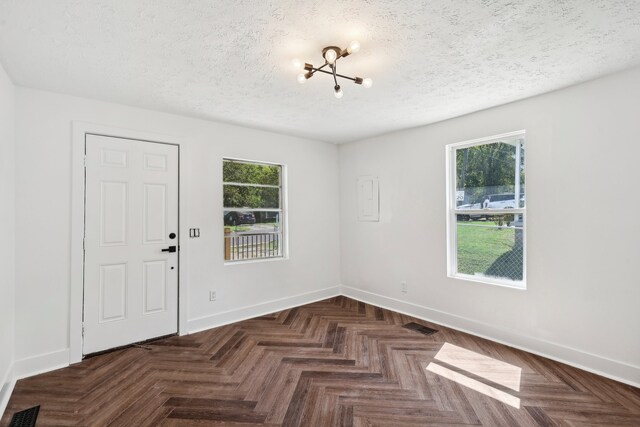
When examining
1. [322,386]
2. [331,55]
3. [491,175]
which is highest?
[331,55]

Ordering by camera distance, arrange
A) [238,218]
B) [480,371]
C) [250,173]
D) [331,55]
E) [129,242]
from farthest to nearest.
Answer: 1. [250,173]
2. [238,218]
3. [129,242]
4. [480,371]
5. [331,55]

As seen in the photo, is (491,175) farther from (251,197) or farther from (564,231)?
(251,197)

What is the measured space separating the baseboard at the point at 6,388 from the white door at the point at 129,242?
1.72 ft

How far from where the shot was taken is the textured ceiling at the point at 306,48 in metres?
1.76

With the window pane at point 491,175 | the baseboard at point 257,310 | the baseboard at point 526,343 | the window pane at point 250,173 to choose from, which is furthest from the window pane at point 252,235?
the window pane at point 491,175

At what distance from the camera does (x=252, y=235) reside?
169 inches

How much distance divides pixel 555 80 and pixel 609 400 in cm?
252

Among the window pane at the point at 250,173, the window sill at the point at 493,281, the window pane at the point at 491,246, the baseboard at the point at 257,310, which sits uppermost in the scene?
the window pane at the point at 250,173

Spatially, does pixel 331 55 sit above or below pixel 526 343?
above

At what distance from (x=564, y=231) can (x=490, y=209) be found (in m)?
0.72

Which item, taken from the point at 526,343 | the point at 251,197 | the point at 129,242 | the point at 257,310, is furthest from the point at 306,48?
the point at 526,343

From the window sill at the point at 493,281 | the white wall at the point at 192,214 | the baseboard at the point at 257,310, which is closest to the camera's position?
the white wall at the point at 192,214

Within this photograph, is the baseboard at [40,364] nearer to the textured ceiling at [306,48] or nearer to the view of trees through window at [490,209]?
the textured ceiling at [306,48]

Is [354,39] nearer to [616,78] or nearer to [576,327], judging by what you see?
[616,78]
